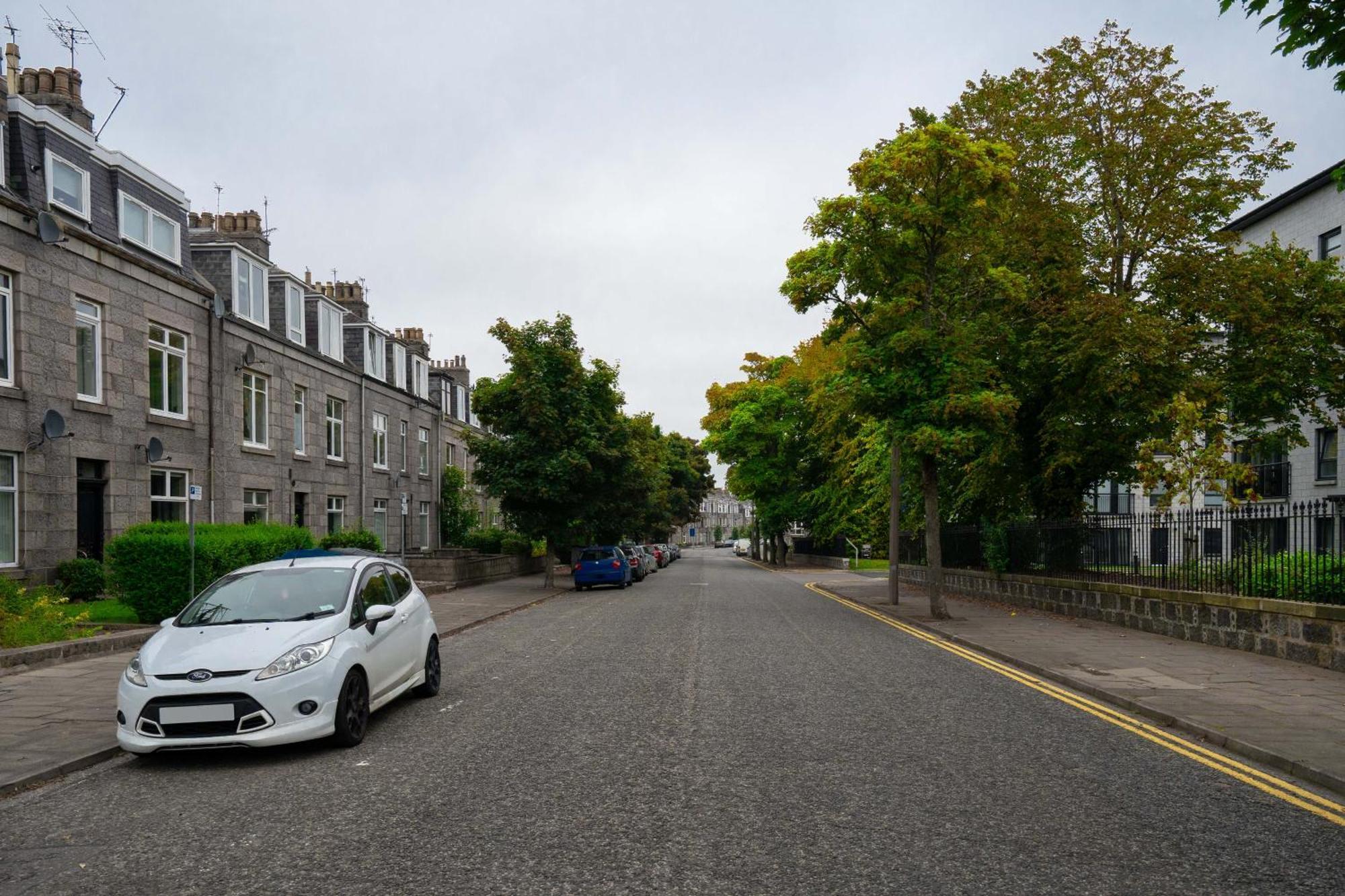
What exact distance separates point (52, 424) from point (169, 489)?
4.88m

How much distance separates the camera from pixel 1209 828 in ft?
18.1

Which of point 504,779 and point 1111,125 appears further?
point 1111,125

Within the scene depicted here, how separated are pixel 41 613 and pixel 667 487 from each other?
59.8 meters

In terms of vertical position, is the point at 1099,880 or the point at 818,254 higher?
the point at 818,254

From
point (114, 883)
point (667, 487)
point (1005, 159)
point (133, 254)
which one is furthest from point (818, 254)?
point (667, 487)

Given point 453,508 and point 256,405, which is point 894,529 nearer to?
point 256,405

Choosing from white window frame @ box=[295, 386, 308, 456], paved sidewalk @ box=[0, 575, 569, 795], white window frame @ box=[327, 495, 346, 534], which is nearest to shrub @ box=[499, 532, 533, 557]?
white window frame @ box=[327, 495, 346, 534]

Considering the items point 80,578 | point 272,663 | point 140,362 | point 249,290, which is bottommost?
point 80,578

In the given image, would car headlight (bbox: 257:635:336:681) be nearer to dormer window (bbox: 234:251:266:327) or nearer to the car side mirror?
the car side mirror

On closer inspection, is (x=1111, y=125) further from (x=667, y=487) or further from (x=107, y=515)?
(x=667, y=487)

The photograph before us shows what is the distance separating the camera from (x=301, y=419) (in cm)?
2897

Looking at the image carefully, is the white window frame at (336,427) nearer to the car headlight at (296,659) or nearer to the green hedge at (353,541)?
the green hedge at (353,541)

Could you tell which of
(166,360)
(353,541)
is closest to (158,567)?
(166,360)

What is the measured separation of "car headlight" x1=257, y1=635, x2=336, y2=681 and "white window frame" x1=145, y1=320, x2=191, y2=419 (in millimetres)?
16128
